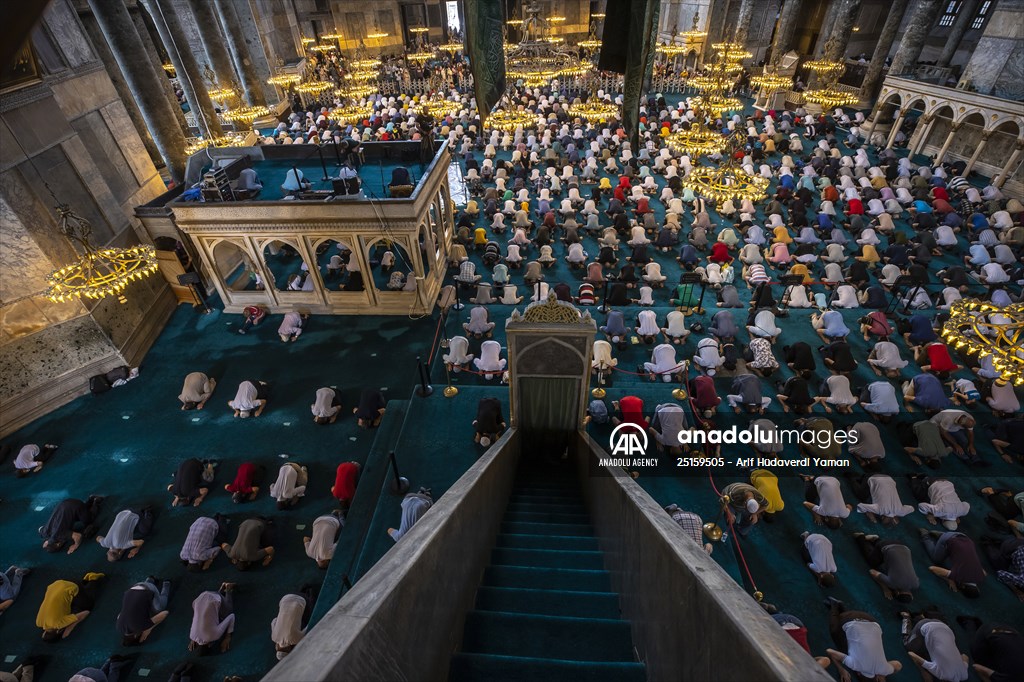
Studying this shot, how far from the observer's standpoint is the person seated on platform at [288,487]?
7.04m

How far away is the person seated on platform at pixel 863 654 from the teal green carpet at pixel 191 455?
6114mm

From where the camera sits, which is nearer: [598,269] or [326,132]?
[598,269]

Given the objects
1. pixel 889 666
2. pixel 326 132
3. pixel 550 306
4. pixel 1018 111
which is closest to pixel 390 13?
pixel 326 132

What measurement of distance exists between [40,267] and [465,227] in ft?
30.3

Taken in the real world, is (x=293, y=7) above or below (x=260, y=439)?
above

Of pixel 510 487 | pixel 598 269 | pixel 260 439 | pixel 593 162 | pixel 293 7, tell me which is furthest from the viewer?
pixel 293 7

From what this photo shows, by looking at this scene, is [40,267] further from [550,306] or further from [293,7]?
[293,7]

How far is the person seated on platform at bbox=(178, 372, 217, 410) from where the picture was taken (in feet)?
29.1

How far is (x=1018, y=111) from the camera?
14.1 m

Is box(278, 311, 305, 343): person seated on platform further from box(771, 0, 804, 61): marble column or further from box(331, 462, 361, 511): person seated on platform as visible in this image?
box(771, 0, 804, 61): marble column

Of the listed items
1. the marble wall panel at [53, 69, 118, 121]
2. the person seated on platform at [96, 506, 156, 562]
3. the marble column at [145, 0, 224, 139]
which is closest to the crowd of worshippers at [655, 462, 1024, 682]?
the person seated on platform at [96, 506, 156, 562]

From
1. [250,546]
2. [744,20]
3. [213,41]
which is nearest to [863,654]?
[250,546]

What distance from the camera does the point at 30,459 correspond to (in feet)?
25.8

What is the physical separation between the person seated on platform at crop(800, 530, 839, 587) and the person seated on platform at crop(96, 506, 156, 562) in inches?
367
